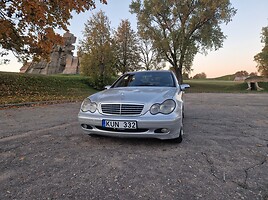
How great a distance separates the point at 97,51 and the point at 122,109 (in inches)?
836

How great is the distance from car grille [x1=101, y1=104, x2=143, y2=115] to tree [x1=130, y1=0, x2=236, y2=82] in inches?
888

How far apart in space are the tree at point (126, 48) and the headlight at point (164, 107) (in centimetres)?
2855

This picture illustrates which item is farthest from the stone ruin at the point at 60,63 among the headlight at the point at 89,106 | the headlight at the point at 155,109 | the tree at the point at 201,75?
the tree at the point at 201,75

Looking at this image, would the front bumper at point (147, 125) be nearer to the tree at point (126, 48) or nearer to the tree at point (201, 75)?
the tree at point (126, 48)

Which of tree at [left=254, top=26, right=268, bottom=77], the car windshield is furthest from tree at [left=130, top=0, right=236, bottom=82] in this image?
the car windshield

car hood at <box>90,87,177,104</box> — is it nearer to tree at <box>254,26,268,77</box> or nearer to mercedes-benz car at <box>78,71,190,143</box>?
mercedes-benz car at <box>78,71,190,143</box>

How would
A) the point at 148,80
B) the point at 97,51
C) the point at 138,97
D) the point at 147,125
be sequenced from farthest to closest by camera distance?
1. the point at 97,51
2. the point at 148,80
3. the point at 138,97
4. the point at 147,125

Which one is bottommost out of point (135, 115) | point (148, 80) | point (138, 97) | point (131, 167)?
point (131, 167)

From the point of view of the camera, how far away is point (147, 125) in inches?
121

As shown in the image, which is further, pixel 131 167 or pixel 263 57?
pixel 263 57

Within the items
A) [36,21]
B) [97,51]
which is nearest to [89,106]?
[36,21]

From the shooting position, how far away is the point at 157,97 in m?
3.32

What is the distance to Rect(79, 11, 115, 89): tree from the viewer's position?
2320 centimetres

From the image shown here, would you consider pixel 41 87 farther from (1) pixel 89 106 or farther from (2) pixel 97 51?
(1) pixel 89 106
